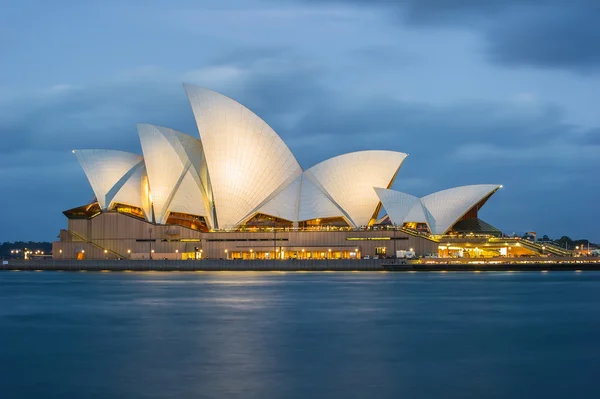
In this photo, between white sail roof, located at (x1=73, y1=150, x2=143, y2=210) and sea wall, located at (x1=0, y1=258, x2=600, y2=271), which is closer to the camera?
sea wall, located at (x1=0, y1=258, x2=600, y2=271)

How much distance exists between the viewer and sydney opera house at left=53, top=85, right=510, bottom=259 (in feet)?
243

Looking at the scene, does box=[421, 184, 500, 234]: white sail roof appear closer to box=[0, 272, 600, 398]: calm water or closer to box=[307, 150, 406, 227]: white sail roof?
box=[307, 150, 406, 227]: white sail roof

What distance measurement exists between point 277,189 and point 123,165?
1510cm

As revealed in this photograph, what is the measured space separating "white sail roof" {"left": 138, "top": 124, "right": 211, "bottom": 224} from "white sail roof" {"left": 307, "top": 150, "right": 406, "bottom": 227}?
11164mm

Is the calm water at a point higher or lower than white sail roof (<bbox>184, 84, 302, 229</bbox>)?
lower

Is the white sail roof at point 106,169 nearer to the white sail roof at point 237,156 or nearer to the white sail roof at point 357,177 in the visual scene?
the white sail roof at point 237,156

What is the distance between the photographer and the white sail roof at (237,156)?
69.9 metres

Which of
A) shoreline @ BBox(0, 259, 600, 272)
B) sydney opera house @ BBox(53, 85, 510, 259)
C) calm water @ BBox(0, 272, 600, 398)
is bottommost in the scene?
calm water @ BBox(0, 272, 600, 398)

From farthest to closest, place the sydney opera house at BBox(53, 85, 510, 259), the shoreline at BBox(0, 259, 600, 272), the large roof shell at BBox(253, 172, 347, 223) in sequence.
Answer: the large roof shell at BBox(253, 172, 347, 223) < the sydney opera house at BBox(53, 85, 510, 259) < the shoreline at BBox(0, 259, 600, 272)

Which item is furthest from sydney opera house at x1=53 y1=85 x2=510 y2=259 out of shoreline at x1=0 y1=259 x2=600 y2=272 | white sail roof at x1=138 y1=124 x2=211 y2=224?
shoreline at x1=0 y1=259 x2=600 y2=272

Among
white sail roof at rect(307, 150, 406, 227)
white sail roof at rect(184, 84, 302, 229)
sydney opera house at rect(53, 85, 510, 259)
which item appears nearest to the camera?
white sail roof at rect(184, 84, 302, 229)

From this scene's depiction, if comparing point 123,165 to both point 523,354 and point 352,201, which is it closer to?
point 352,201

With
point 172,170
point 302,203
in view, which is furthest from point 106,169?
point 302,203

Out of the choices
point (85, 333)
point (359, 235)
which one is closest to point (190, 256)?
point (359, 235)
